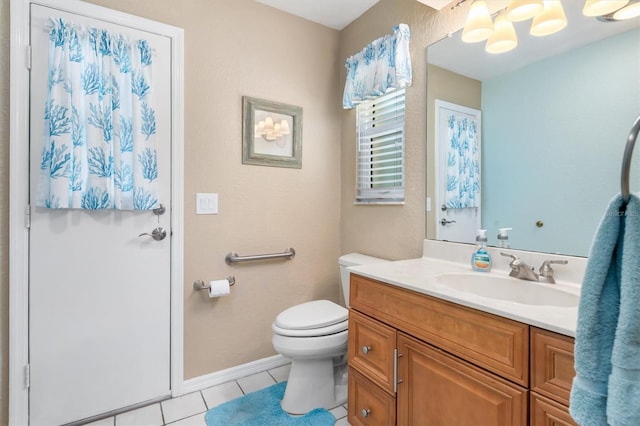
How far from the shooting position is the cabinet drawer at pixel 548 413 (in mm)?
778

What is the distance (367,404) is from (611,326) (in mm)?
1133

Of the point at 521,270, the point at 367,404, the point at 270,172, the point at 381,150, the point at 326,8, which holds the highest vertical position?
the point at 326,8

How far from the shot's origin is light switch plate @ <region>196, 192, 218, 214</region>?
1909mm

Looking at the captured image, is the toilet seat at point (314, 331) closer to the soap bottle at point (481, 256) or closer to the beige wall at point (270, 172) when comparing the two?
the beige wall at point (270, 172)

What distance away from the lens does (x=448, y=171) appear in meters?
1.68

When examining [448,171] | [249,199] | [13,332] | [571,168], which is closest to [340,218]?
[249,199]

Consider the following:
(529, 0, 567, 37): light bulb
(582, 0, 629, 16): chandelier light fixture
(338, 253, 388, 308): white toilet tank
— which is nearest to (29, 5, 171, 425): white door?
(338, 253, 388, 308): white toilet tank

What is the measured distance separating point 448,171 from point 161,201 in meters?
1.61

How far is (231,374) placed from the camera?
79.8 inches

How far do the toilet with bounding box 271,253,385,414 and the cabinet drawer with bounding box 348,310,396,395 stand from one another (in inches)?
7.6

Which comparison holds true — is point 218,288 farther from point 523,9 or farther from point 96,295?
point 523,9

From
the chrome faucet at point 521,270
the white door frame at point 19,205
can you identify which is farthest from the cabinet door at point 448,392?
the white door frame at point 19,205

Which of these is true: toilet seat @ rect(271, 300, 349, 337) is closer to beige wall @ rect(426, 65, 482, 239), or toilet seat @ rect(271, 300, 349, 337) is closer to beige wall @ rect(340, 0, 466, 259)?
beige wall @ rect(340, 0, 466, 259)

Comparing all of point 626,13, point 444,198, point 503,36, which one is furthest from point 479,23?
point 444,198
